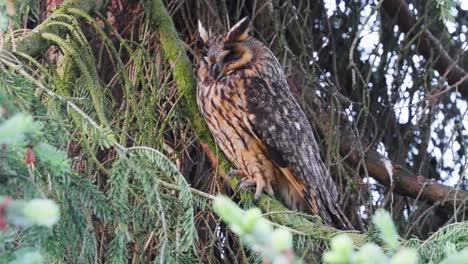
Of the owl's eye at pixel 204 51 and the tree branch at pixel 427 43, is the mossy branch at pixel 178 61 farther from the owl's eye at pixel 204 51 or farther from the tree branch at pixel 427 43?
the tree branch at pixel 427 43

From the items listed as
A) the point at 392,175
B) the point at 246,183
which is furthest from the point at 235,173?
the point at 392,175

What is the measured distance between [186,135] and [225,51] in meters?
0.31

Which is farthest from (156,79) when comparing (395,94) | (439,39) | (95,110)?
(439,39)

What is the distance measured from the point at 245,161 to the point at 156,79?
492 millimetres

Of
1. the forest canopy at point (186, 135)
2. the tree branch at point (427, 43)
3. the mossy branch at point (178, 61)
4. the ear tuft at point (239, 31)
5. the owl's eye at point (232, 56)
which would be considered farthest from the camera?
the tree branch at point (427, 43)

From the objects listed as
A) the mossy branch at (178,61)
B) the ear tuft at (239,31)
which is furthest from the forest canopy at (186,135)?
the ear tuft at (239,31)

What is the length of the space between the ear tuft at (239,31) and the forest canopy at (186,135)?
0.14m

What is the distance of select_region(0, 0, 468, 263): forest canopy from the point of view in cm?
133

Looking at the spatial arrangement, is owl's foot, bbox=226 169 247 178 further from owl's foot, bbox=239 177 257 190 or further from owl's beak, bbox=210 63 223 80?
owl's beak, bbox=210 63 223 80

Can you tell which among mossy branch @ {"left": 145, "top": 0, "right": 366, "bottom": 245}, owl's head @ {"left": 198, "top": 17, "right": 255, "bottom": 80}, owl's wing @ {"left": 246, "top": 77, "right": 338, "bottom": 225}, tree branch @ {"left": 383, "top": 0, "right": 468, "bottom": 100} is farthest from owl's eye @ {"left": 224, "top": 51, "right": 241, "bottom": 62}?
tree branch @ {"left": 383, "top": 0, "right": 468, "bottom": 100}

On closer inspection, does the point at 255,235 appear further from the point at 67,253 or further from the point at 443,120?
the point at 443,120

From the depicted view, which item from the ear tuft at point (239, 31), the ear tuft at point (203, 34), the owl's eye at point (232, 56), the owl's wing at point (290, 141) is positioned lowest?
the owl's wing at point (290, 141)

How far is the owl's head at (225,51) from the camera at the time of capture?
107 inches

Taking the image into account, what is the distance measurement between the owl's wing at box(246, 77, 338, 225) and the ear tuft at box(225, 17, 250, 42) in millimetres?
169
